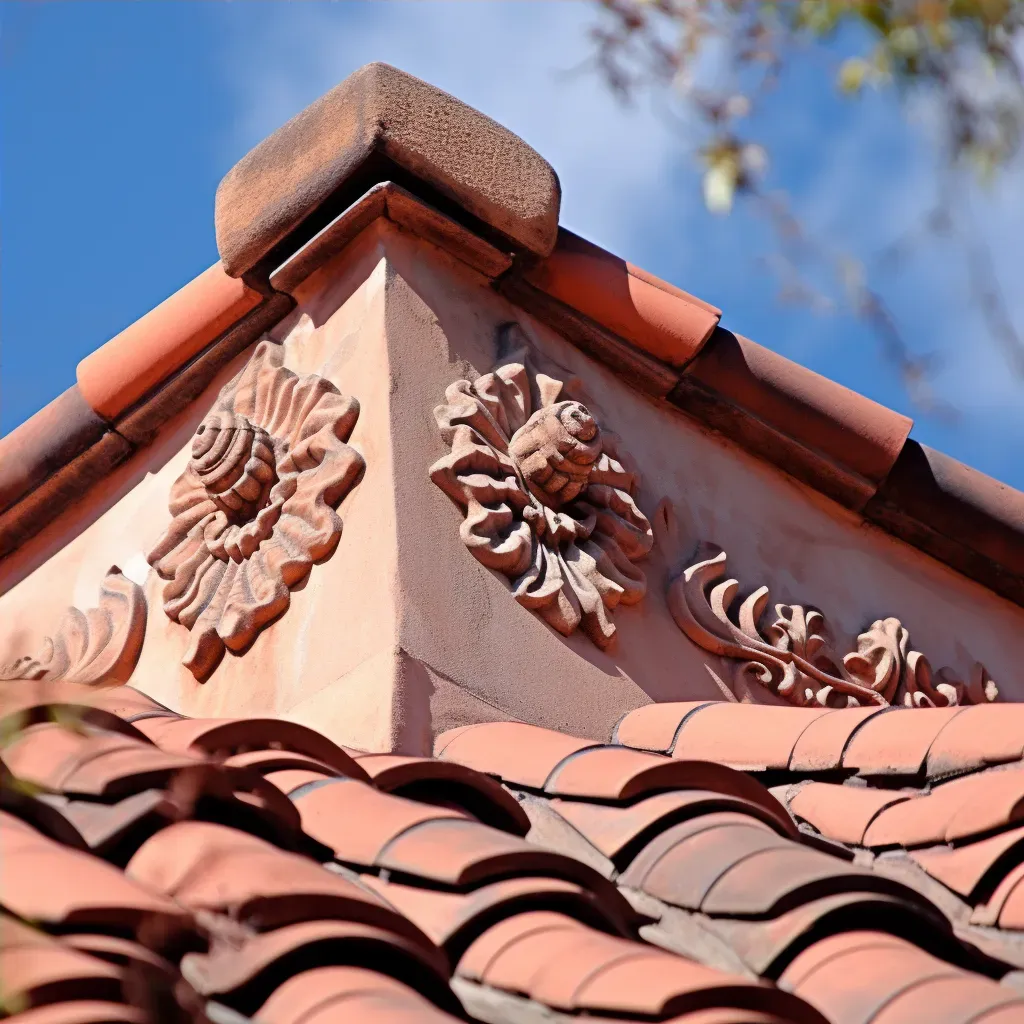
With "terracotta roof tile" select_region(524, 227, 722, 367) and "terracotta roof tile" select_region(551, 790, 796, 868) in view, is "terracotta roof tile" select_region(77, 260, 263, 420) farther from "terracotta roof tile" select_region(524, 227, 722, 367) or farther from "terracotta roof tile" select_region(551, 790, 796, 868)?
"terracotta roof tile" select_region(551, 790, 796, 868)

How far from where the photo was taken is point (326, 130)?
11.0 feet

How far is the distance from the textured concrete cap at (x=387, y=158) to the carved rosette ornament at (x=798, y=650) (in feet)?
2.63

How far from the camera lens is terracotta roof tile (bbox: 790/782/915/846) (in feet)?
8.42

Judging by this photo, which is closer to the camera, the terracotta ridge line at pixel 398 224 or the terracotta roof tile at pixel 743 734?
the terracotta roof tile at pixel 743 734

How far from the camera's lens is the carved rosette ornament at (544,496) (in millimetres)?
3090

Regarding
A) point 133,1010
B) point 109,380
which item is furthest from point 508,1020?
point 109,380

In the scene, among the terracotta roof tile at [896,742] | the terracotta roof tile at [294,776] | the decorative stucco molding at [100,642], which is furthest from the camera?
the decorative stucco molding at [100,642]

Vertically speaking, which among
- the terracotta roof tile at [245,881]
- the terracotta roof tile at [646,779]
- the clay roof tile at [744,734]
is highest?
the clay roof tile at [744,734]

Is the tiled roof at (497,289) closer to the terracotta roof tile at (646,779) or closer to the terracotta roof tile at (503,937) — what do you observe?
the terracotta roof tile at (646,779)

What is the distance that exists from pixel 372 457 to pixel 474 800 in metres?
1.08

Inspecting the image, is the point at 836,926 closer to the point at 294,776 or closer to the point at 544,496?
the point at 294,776

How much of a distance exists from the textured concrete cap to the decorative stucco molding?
0.73m


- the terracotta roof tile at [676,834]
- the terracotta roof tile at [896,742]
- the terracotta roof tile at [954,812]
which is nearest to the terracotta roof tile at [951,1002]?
the terracotta roof tile at [676,834]

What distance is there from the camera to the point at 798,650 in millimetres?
3566
